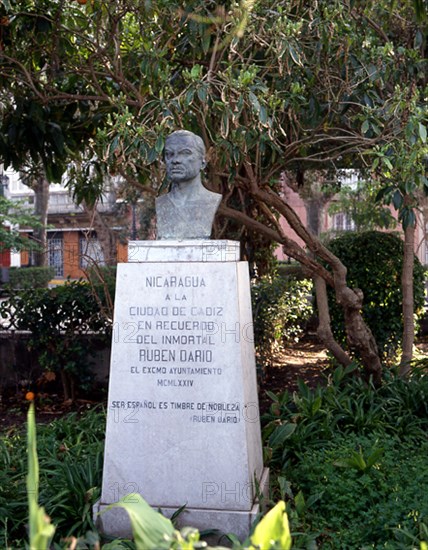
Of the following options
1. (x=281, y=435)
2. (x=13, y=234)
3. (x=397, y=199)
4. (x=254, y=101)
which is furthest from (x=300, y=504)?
(x=13, y=234)

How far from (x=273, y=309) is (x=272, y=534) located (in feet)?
21.1

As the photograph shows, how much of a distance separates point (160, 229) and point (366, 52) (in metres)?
3.04

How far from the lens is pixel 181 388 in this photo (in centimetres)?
448

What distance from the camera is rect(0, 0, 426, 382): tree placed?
18.5 ft

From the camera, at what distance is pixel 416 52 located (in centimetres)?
673

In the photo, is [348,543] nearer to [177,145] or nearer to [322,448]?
[322,448]

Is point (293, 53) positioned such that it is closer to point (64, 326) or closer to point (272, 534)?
point (272, 534)

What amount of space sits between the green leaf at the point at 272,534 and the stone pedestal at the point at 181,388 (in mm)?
1947

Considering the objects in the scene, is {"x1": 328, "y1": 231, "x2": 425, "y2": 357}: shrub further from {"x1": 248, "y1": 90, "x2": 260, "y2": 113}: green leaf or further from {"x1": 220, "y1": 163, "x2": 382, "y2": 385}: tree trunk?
{"x1": 248, "y1": 90, "x2": 260, "y2": 113}: green leaf

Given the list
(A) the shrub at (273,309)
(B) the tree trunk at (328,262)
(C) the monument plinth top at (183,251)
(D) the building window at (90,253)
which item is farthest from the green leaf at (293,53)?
(A) the shrub at (273,309)

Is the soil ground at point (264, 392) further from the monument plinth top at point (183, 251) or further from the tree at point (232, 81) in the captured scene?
the monument plinth top at point (183, 251)

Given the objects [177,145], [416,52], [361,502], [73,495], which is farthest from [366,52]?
[73,495]

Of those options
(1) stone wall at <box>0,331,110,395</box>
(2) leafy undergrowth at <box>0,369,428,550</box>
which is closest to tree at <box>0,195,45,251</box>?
(1) stone wall at <box>0,331,110,395</box>

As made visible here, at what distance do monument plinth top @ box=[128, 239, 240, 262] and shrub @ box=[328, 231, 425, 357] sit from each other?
184 inches
